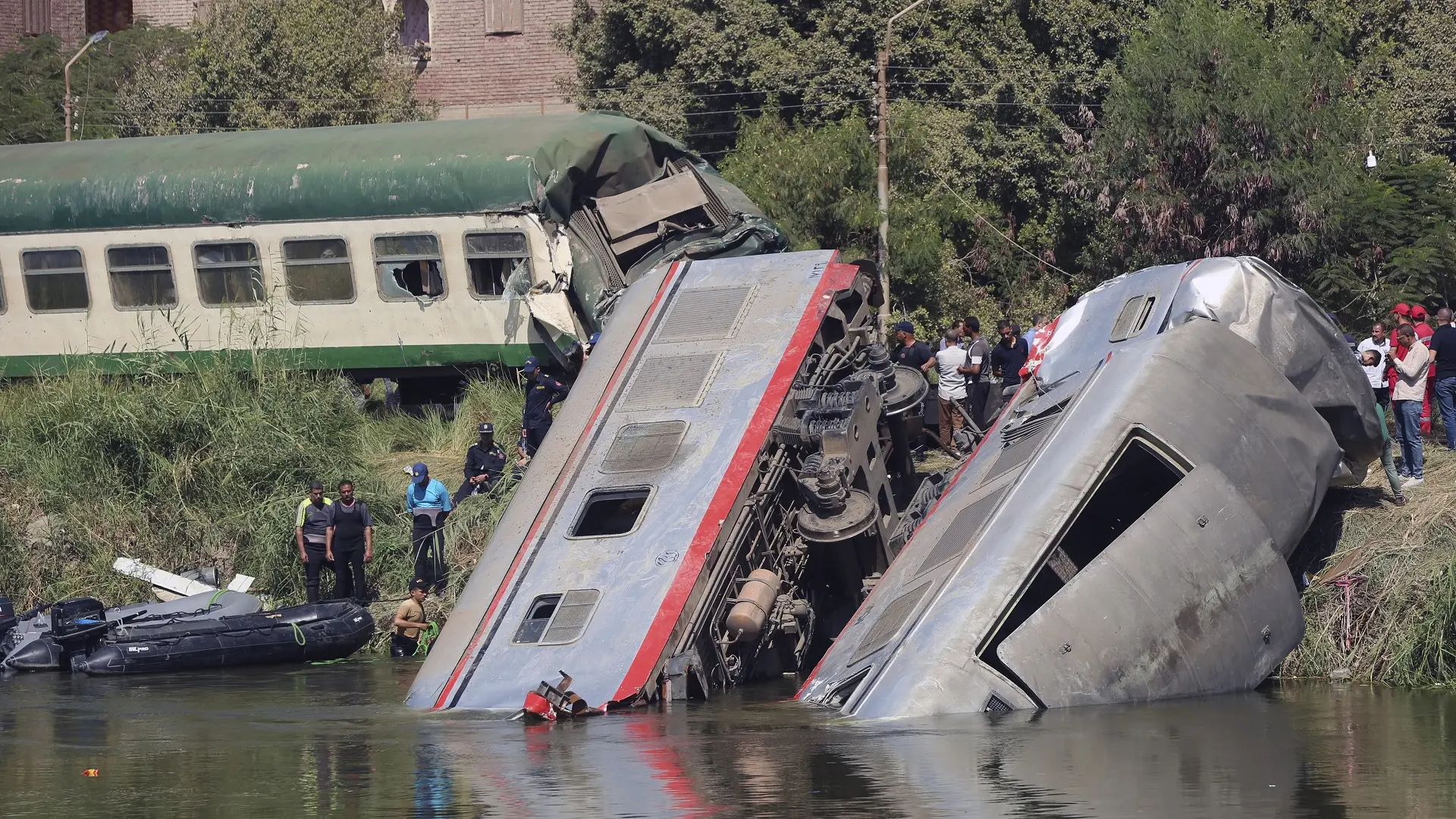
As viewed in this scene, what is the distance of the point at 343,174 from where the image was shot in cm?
2378

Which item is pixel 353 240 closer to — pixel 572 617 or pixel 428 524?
pixel 428 524

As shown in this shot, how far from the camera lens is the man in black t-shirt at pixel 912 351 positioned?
20500mm

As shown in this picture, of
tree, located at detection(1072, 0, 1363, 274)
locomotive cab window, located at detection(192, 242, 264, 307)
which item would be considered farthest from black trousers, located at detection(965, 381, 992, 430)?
tree, located at detection(1072, 0, 1363, 274)

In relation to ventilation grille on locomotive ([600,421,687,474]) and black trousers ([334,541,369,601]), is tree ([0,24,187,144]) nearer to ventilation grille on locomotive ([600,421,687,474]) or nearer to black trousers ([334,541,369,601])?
black trousers ([334,541,369,601])

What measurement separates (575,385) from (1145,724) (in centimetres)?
711

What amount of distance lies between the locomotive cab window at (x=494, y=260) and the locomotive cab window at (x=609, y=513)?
6691mm

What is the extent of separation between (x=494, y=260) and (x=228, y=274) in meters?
3.64

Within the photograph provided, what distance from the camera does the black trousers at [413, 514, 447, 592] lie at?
1988 centimetres

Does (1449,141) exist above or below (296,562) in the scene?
above

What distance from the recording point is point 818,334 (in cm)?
1791

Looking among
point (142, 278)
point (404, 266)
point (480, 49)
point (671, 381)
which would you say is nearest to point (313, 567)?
point (671, 381)

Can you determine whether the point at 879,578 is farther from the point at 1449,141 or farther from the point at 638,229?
the point at 1449,141

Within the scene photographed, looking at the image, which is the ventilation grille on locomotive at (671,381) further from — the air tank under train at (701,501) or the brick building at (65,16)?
the brick building at (65,16)

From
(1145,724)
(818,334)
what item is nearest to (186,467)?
(818,334)
